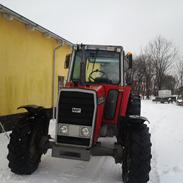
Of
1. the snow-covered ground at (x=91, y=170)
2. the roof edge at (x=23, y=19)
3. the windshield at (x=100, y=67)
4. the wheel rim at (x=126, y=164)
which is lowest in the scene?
the snow-covered ground at (x=91, y=170)

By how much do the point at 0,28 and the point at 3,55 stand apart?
2.81ft

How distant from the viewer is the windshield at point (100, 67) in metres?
6.87

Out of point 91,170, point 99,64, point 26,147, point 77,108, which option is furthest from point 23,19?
point 91,170

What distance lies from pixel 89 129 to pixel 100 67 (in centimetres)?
176

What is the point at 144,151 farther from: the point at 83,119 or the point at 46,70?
the point at 46,70

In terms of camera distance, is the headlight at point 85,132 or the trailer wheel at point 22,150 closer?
the headlight at point 85,132

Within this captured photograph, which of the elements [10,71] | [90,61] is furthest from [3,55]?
[90,61]

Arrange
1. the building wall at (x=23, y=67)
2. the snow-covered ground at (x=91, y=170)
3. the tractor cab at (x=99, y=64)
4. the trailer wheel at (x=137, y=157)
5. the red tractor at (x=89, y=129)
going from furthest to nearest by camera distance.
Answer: the building wall at (x=23, y=67) < the tractor cab at (x=99, y=64) < the snow-covered ground at (x=91, y=170) < the red tractor at (x=89, y=129) < the trailer wheel at (x=137, y=157)

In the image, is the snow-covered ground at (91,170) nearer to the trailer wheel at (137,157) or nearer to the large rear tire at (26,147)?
the large rear tire at (26,147)

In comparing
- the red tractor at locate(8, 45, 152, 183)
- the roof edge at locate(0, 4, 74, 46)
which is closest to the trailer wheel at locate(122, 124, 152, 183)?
the red tractor at locate(8, 45, 152, 183)

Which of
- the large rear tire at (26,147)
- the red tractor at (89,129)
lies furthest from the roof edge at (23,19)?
the large rear tire at (26,147)

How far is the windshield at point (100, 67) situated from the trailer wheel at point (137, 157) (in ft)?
4.92

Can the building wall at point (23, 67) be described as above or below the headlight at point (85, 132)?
above

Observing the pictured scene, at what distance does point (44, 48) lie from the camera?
1336 centimetres
